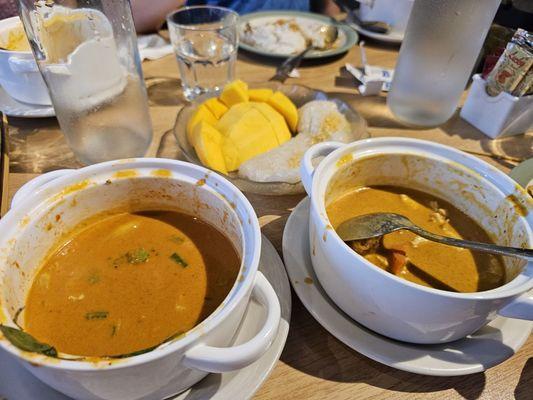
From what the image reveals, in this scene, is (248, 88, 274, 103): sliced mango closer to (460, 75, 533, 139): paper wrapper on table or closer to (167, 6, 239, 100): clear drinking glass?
(167, 6, 239, 100): clear drinking glass

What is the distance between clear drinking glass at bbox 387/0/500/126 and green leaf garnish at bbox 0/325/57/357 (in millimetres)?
1223

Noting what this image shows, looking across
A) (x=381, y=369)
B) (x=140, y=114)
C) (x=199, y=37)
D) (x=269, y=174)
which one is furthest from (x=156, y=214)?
(x=199, y=37)

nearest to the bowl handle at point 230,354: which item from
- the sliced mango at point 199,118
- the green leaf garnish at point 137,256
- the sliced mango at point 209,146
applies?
the green leaf garnish at point 137,256

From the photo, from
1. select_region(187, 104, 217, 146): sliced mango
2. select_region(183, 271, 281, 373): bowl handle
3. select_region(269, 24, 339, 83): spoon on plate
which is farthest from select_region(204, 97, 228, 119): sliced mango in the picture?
select_region(183, 271, 281, 373): bowl handle

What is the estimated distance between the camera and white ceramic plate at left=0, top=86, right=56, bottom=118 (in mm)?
1175

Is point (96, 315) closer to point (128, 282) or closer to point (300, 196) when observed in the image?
point (128, 282)

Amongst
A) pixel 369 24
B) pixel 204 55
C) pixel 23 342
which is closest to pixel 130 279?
pixel 23 342

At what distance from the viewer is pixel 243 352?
47 centimetres

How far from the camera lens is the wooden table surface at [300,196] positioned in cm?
64

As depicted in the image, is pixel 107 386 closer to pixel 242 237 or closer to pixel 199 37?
pixel 242 237

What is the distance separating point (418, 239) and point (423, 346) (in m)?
0.23

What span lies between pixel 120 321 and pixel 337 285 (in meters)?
0.35

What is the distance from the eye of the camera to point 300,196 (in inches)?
39.6

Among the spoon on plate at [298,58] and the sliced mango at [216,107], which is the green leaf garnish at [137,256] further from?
the spoon on plate at [298,58]
